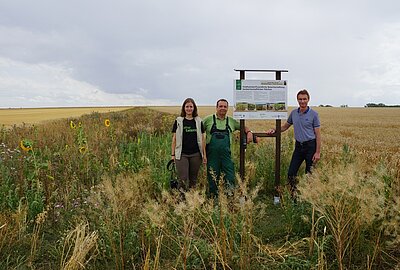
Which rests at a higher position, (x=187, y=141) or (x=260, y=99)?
(x=260, y=99)

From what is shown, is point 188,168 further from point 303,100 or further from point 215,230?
point 215,230

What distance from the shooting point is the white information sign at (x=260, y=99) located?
601 cm

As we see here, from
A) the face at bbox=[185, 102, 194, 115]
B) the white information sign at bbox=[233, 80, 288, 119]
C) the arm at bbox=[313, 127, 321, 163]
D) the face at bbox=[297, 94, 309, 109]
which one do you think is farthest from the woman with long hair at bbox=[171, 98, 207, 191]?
the arm at bbox=[313, 127, 321, 163]

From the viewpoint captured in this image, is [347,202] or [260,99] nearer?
[347,202]

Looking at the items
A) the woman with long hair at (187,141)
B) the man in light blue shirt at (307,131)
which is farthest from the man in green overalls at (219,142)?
the man in light blue shirt at (307,131)

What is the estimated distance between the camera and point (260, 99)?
6117mm

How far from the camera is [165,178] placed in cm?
602

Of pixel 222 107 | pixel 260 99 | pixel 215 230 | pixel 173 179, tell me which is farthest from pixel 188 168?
pixel 215 230

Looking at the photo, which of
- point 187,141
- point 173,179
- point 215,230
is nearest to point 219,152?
point 187,141

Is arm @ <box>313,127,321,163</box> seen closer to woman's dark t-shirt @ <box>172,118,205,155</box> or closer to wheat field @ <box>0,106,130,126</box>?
woman's dark t-shirt @ <box>172,118,205,155</box>

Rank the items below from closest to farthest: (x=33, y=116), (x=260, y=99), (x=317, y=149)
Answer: (x=317, y=149)
(x=260, y=99)
(x=33, y=116)

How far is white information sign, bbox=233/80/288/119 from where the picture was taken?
19.7 ft

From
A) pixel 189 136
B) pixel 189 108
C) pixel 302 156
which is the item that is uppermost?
pixel 189 108

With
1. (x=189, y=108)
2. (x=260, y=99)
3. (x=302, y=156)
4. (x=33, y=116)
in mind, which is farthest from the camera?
(x=33, y=116)
